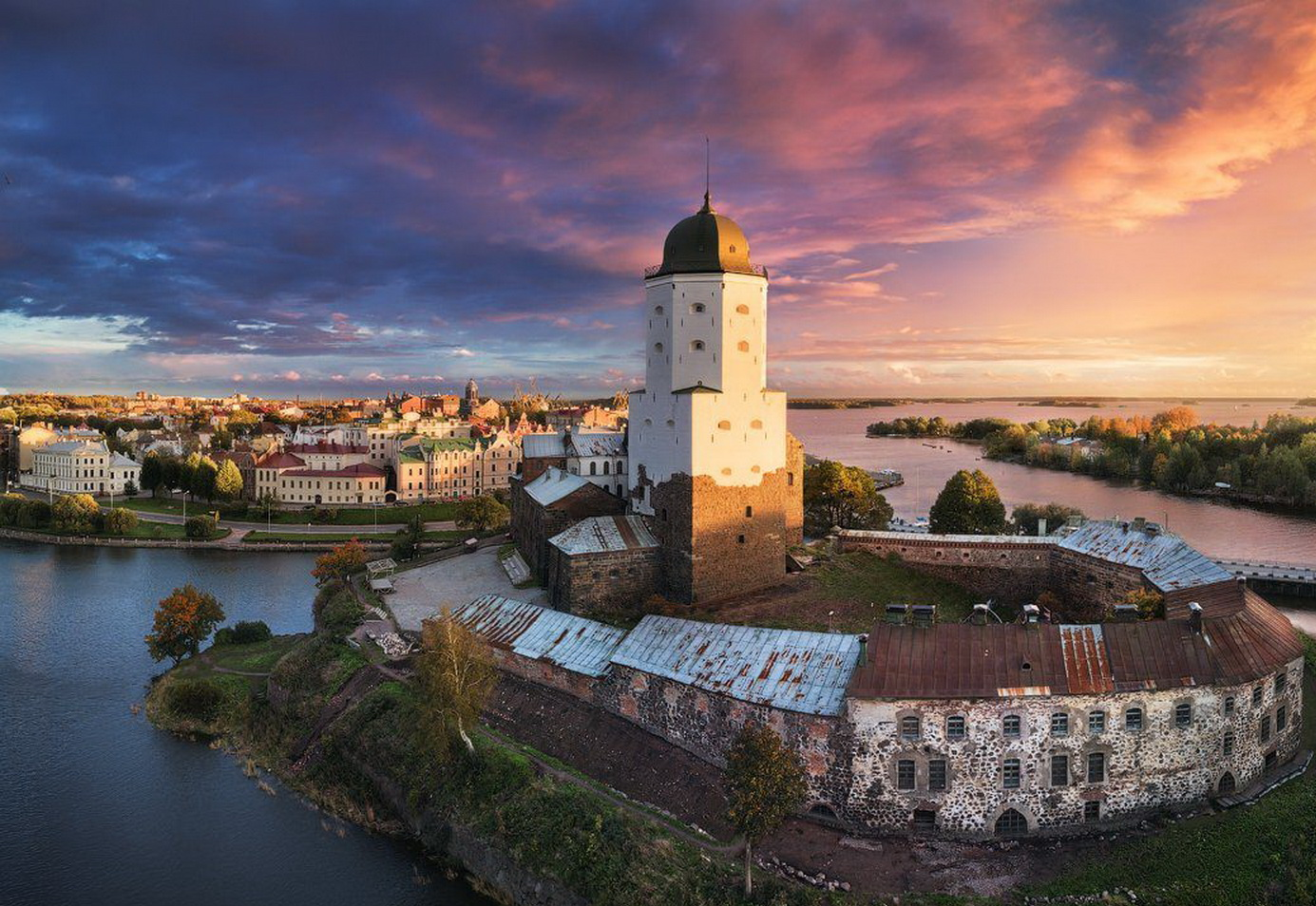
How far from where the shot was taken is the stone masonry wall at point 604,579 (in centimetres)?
2423

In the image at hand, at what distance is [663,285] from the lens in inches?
1009

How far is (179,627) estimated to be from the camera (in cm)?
2895

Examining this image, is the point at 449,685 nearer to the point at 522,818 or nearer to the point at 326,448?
the point at 522,818

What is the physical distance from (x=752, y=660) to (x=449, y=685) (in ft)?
21.3

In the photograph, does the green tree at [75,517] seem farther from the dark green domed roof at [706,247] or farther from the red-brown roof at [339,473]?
the dark green domed roof at [706,247]

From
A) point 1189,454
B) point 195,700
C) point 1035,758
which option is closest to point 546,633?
point 1035,758

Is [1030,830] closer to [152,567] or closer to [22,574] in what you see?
[152,567]

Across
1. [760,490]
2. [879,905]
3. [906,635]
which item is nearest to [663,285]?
[760,490]

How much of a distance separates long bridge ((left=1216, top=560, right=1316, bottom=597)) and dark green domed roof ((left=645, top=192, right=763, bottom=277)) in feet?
95.4

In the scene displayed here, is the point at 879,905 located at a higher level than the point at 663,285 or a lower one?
lower

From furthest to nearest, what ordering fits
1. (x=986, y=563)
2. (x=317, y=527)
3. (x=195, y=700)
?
(x=317, y=527) → (x=986, y=563) → (x=195, y=700)

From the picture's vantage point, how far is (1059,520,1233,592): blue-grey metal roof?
21.4m

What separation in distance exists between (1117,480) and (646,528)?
6825cm

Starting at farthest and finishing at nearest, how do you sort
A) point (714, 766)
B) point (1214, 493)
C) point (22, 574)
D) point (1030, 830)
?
point (1214, 493), point (22, 574), point (714, 766), point (1030, 830)
